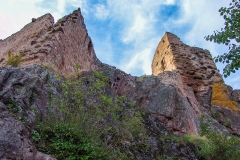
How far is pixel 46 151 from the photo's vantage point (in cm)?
396

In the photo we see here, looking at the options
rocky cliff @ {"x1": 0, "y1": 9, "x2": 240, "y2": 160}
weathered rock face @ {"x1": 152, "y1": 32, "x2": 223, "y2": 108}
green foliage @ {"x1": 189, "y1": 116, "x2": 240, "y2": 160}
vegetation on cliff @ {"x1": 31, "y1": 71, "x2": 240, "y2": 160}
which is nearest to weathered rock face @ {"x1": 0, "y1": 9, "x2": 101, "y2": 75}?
rocky cliff @ {"x1": 0, "y1": 9, "x2": 240, "y2": 160}

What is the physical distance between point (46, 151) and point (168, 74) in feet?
28.8

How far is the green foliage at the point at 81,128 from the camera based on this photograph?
4176 mm

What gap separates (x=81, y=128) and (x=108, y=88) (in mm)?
4598

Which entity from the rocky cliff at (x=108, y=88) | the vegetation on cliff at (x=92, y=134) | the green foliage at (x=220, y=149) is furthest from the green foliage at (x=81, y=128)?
the green foliage at (x=220, y=149)

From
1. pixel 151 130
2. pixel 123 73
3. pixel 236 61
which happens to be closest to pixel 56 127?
pixel 151 130

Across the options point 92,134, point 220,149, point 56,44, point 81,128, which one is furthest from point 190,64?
point 81,128

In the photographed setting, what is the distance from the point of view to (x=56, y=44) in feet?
29.1

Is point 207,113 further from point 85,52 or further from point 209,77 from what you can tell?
point 85,52

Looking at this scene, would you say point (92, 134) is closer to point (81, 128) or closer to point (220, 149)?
point (81, 128)

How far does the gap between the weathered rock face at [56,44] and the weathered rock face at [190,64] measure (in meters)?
5.38

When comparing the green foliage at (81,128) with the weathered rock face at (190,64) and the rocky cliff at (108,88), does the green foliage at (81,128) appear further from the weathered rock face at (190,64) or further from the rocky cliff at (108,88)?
the weathered rock face at (190,64)

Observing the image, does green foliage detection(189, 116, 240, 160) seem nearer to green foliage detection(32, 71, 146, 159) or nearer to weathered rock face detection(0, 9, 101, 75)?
green foliage detection(32, 71, 146, 159)

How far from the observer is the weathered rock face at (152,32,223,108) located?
48.1ft
